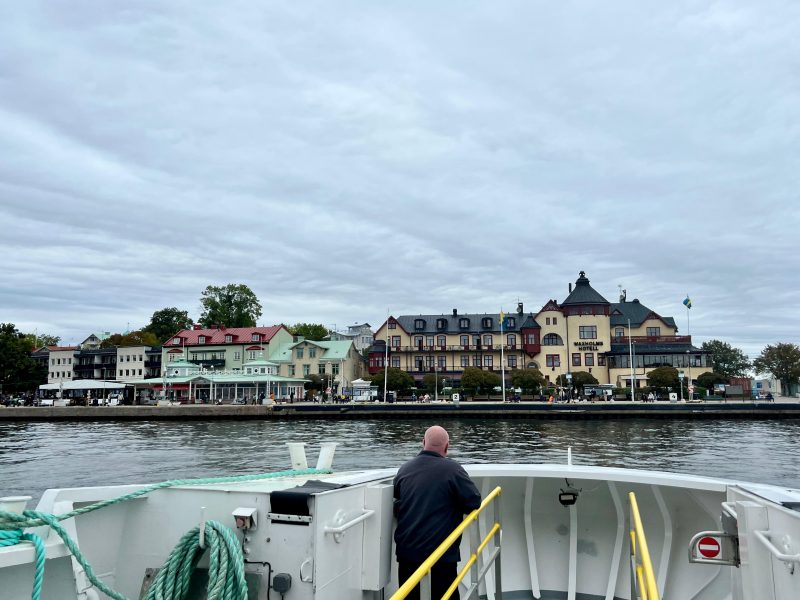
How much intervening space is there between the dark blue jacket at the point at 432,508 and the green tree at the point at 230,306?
100 m

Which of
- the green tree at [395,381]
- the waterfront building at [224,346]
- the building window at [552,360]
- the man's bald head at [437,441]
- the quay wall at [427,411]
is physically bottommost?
the quay wall at [427,411]

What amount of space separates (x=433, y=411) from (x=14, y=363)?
5584 cm

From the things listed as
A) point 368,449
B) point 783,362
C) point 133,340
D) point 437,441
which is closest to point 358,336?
point 133,340

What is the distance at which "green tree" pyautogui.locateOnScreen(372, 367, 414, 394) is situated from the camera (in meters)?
69.9

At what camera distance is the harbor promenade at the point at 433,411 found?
5322 centimetres

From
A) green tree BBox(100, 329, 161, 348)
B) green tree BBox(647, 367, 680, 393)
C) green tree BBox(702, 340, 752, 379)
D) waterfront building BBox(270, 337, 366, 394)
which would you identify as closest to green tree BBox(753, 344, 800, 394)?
green tree BBox(702, 340, 752, 379)

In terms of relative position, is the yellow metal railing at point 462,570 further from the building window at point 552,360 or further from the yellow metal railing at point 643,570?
the building window at point 552,360

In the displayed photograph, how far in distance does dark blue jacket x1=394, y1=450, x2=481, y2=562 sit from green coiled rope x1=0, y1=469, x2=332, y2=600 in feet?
4.14

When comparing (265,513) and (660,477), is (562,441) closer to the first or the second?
(660,477)

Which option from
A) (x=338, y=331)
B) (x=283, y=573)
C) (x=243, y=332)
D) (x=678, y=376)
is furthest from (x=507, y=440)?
(x=338, y=331)

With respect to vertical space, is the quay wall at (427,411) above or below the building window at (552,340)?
below

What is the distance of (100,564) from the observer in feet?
12.4

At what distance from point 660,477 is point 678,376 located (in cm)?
6758

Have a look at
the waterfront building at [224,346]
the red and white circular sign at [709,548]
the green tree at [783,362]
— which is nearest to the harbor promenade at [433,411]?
the waterfront building at [224,346]
